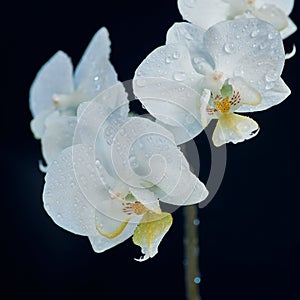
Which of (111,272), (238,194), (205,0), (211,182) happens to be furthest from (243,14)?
(111,272)

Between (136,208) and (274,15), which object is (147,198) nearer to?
(136,208)

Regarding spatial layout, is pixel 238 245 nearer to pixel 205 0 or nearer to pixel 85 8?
pixel 85 8

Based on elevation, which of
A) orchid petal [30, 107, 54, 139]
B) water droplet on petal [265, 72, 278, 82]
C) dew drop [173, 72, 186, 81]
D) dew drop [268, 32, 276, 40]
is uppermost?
dew drop [268, 32, 276, 40]

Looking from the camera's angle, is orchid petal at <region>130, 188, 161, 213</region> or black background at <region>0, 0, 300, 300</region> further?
black background at <region>0, 0, 300, 300</region>

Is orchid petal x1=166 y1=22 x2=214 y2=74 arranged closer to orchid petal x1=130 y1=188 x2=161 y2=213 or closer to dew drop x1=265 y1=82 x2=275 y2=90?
dew drop x1=265 y1=82 x2=275 y2=90

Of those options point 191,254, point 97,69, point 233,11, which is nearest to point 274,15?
point 233,11

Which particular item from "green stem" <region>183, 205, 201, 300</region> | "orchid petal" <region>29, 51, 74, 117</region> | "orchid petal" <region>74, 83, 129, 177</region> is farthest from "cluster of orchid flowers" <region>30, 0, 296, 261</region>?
"orchid petal" <region>29, 51, 74, 117</region>

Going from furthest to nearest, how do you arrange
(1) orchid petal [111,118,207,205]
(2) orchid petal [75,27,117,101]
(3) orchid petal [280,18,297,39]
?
(3) orchid petal [280,18,297,39], (2) orchid petal [75,27,117,101], (1) orchid petal [111,118,207,205]
